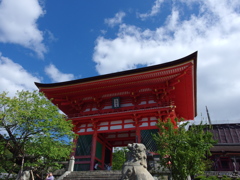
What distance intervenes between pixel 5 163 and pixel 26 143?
138cm

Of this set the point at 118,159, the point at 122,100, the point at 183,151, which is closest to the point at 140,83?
the point at 122,100

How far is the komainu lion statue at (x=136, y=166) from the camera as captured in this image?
17.4ft

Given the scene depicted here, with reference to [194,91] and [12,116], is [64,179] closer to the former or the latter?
[12,116]

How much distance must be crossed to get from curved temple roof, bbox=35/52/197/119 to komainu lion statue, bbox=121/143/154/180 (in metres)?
8.42

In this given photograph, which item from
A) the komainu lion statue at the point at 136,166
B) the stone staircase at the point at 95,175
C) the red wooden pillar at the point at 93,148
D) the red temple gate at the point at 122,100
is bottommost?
the stone staircase at the point at 95,175

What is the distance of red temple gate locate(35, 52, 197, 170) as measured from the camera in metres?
13.6

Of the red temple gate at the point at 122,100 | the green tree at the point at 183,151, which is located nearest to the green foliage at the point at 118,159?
the red temple gate at the point at 122,100

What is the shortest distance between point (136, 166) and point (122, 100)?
10364mm

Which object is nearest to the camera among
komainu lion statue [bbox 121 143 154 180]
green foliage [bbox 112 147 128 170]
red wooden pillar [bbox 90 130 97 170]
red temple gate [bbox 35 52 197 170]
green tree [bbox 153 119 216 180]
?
komainu lion statue [bbox 121 143 154 180]

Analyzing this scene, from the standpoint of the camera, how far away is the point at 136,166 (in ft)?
18.5

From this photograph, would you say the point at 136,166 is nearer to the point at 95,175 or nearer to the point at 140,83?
the point at 95,175

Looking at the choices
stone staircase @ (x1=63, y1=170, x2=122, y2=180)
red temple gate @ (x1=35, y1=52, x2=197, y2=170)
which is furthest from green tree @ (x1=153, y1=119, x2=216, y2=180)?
red temple gate @ (x1=35, y1=52, x2=197, y2=170)

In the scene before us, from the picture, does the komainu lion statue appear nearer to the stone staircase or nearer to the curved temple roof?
the stone staircase

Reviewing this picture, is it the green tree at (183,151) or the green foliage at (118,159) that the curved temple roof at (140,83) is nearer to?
the green tree at (183,151)
